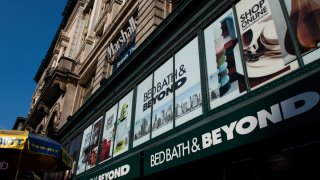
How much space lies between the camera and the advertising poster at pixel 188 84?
6.25 m

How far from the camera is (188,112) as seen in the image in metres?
6.30

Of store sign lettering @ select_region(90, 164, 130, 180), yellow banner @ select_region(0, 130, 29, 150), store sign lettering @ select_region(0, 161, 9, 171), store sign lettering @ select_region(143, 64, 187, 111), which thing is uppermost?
store sign lettering @ select_region(143, 64, 187, 111)

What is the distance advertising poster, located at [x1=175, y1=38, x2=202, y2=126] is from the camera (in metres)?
Answer: 6.25

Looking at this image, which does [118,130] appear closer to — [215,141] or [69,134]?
[215,141]

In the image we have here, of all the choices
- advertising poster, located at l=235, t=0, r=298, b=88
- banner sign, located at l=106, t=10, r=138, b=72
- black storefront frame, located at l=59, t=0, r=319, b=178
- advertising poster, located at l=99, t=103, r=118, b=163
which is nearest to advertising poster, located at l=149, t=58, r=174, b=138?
black storefront frame, located at l=59, t=0, r=319, b=178

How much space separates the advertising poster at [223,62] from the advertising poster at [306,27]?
1.13 metres

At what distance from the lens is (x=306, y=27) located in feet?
14.6

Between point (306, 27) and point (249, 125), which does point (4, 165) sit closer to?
point (249, 125)

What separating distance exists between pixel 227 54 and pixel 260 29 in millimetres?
843

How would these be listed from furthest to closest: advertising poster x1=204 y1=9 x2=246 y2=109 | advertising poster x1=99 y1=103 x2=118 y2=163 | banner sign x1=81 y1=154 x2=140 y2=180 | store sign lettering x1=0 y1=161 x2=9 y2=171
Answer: advertising poster x1=99 y1=103 x2=118 y2=163 < store sign lettering x1=0 y1=161 x2=9 y2=171 < banner sign x1=81 y1=154 x2=140 y2=180 < advertising poster x1=204 y1=9 x2=246 y2=109

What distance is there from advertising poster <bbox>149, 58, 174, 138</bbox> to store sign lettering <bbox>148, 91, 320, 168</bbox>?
1.03m

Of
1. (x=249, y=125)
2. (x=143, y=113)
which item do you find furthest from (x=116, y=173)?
(x=249, y=125)

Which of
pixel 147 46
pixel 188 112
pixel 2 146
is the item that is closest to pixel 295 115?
pixel 188 112

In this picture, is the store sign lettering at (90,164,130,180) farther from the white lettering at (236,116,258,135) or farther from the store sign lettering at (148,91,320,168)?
the white lettering at (236,116,258,135)
